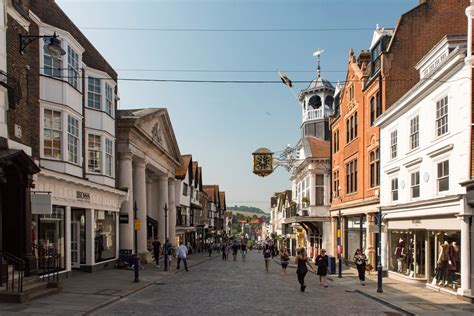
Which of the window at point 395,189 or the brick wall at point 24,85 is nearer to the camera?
the brick wall at point 24,85

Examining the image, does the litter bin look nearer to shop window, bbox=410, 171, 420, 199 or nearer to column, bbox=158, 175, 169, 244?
shop window, bbox=410, 171, 420, 199

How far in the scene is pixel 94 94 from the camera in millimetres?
25266

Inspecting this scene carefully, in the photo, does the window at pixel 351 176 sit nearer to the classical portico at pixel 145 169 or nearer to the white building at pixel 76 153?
the classical portico at pixel 145 169

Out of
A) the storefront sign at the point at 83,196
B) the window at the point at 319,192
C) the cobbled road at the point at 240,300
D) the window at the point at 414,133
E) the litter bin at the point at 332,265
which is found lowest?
the litter bin at the point at 332,265

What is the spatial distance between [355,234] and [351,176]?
3.94 m

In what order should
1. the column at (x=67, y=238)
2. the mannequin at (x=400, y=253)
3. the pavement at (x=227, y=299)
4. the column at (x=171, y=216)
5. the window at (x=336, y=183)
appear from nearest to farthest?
the pavement at (x=227, y=299)
the column at (x=67, y=238)
the mannequin at (x=400, y=253)
the window at (x=336, y=183)
the column at (x=171, y=216)

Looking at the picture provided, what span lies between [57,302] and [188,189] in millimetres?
47261

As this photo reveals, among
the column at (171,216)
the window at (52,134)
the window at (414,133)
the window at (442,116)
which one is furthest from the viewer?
the column at (171,216)

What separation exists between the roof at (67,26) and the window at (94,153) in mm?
3725

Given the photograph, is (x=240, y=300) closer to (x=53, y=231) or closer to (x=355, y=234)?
(x=53, y=231)

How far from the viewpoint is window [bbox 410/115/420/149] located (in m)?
20.8

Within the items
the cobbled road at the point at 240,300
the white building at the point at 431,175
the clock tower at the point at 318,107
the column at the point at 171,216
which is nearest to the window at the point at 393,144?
the white building at the point at 431,175

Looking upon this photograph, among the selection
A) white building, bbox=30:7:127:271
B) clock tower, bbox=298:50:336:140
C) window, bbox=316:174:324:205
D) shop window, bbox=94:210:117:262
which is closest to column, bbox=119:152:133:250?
white building, bbox=30:7:127:271

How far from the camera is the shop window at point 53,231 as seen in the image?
1897cm
